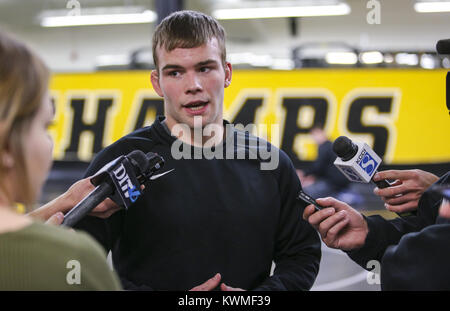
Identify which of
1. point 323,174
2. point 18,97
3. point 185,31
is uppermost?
point 185,31

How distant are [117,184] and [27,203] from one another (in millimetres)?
350

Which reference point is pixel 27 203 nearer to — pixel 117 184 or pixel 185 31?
pixel 117 184

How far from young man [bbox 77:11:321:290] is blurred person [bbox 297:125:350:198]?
4622 millimetres

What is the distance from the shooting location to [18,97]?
2.56 feet

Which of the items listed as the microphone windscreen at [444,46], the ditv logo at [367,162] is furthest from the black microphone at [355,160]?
the microphone windscreen at [444,46]

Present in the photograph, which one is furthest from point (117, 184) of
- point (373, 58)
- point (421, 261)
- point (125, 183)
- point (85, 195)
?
point (373, 58)

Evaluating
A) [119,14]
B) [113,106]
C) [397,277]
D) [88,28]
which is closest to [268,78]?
[113,106]

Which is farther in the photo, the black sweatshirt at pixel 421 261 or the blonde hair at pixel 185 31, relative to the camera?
the blonde hair at pixel 185 31

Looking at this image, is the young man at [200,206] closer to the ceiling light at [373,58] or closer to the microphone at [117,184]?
the microphone at [117,184]

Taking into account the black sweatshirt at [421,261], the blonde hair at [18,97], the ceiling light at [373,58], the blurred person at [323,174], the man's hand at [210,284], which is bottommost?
the blurred person at [323,174]

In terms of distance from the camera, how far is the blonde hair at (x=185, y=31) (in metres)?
1.39

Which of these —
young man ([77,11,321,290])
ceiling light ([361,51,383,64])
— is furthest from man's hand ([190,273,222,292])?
ceiling light ([361,51,383,64])

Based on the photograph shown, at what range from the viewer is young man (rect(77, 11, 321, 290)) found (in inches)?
54.1

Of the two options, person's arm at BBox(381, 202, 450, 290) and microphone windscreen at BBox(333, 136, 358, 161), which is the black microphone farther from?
person's arm at BBox(381, 202, 450, 290)
